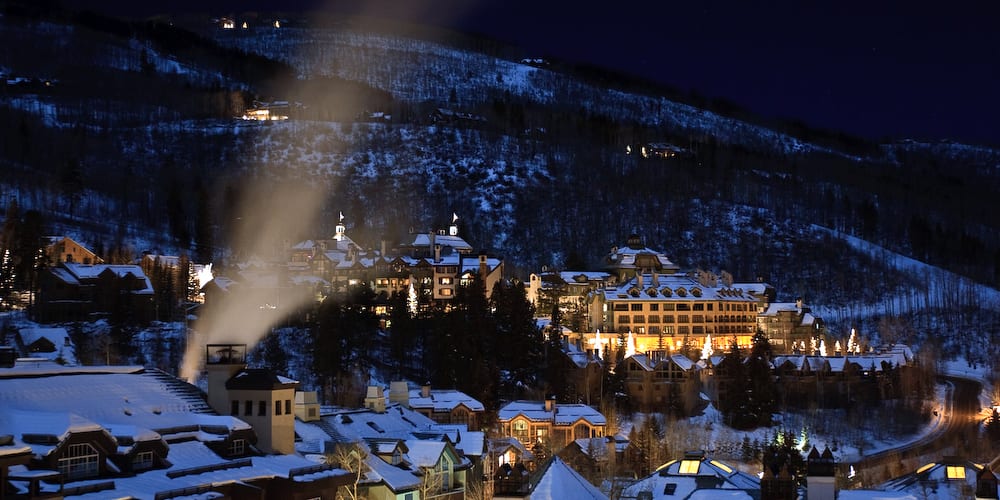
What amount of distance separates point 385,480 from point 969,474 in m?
25.5

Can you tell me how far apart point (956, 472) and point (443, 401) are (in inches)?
1246

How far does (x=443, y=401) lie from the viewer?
71.7 metres

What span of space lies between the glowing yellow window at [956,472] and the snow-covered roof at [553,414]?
87.1 feet

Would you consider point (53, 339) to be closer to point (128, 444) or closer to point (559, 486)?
point (128, 444)

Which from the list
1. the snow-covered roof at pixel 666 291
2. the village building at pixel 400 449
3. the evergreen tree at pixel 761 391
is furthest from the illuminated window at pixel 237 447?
the snow-covered roof at pixel 666 291

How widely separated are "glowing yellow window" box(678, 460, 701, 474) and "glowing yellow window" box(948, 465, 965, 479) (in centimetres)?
1109

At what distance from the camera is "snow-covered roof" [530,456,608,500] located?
1543 inches

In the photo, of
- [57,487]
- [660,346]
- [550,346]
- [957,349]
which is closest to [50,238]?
[550,346]

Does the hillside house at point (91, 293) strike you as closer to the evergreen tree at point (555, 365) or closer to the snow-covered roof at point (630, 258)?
the evergreen tree at point (555, 365)

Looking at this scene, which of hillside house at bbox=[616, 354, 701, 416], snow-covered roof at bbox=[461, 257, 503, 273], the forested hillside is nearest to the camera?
hillside house at bbox=[616, 354, 701, 416]

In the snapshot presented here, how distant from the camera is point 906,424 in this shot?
87.1 metres

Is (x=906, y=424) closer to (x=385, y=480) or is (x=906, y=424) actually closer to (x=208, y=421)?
(x=385, y=480)

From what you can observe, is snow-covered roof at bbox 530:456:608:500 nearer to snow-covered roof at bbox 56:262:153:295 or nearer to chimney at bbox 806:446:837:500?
chimney at bbox 806:446:837:500

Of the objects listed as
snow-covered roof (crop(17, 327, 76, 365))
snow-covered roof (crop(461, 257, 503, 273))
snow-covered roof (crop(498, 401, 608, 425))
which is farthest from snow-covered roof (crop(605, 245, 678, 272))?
snow-covered roof (crop(17, 327, 76, 365))
